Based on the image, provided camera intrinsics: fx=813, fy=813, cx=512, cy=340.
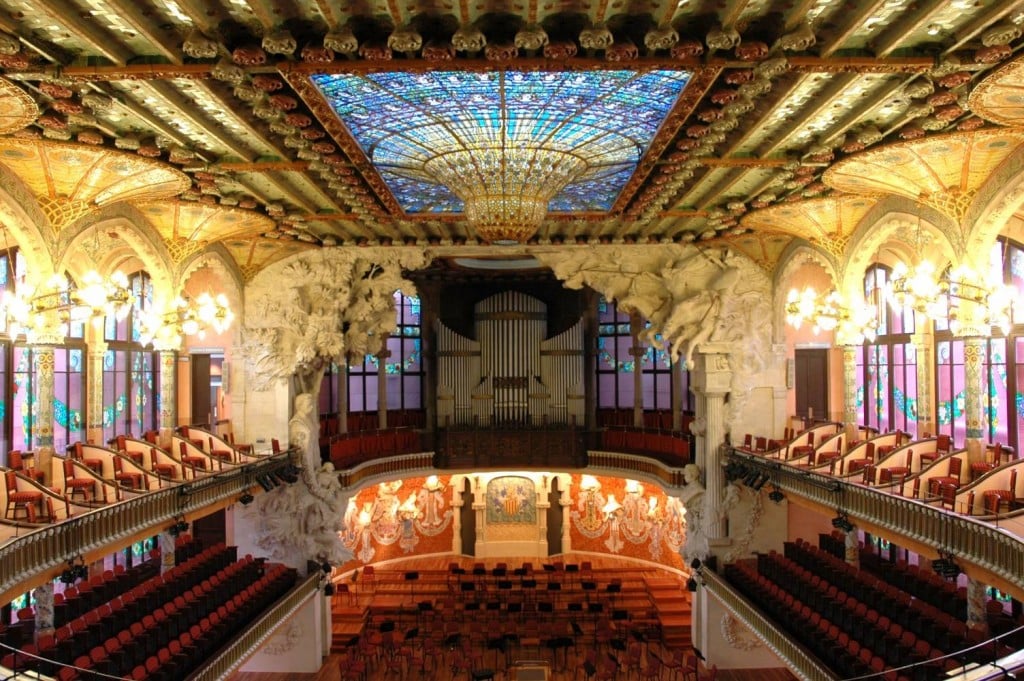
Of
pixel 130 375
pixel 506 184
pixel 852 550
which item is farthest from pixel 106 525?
pixel 852 550

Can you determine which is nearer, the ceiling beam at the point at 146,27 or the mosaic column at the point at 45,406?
the ceiling beam at the point at 146,27

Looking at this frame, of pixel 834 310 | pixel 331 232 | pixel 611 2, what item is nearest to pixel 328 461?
pixel 331 232

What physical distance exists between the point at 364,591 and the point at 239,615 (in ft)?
30.1

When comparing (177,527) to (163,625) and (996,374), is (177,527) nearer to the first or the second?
(163,625)

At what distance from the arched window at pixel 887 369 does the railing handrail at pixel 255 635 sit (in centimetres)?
1599

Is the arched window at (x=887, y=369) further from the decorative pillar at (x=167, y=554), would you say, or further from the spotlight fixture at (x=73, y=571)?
the spotlight fixture at (x=73, y=571)

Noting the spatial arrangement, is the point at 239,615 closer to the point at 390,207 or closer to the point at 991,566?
the point at 390,207

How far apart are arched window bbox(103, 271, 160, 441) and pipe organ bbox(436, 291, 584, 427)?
8806 mm

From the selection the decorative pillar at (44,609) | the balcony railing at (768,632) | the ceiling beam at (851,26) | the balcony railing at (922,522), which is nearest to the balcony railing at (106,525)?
the decorative pillar at (44,609)

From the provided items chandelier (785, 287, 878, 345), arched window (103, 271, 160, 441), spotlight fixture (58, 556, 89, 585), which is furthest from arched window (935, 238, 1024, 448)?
arched window (103, 271, 160, 441)

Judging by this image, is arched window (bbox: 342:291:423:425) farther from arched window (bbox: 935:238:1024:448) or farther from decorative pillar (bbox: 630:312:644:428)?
arched window (bbox: 935:238:1024:448)

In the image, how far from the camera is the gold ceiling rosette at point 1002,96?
29.0ft

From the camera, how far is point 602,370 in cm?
2795

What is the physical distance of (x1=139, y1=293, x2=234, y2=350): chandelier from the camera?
645 inches
